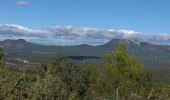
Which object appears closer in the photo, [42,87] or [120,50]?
[42,87]

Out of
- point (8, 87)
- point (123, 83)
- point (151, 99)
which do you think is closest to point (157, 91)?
point (151, 99)

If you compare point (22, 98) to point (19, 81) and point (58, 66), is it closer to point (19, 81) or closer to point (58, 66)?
point (19, 81)

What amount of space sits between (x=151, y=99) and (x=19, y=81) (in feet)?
165

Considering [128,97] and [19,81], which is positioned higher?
[19,81]

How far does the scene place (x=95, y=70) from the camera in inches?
4368

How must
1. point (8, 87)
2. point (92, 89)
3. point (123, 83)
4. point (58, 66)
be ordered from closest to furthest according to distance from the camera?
point (8, 87) < point (123, 83) < point (92, 89) < point (58, 66)

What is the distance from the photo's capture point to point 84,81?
4461 inches

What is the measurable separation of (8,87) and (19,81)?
524 cm

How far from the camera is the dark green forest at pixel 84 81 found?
47.0 m

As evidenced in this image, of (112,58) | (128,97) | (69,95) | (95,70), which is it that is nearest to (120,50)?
(112,58)

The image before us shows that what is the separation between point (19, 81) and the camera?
163ft

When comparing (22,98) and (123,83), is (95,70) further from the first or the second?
(22,98)

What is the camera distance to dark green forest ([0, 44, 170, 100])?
47.0 meters

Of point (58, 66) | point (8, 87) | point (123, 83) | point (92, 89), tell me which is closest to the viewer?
point (8, 87)
